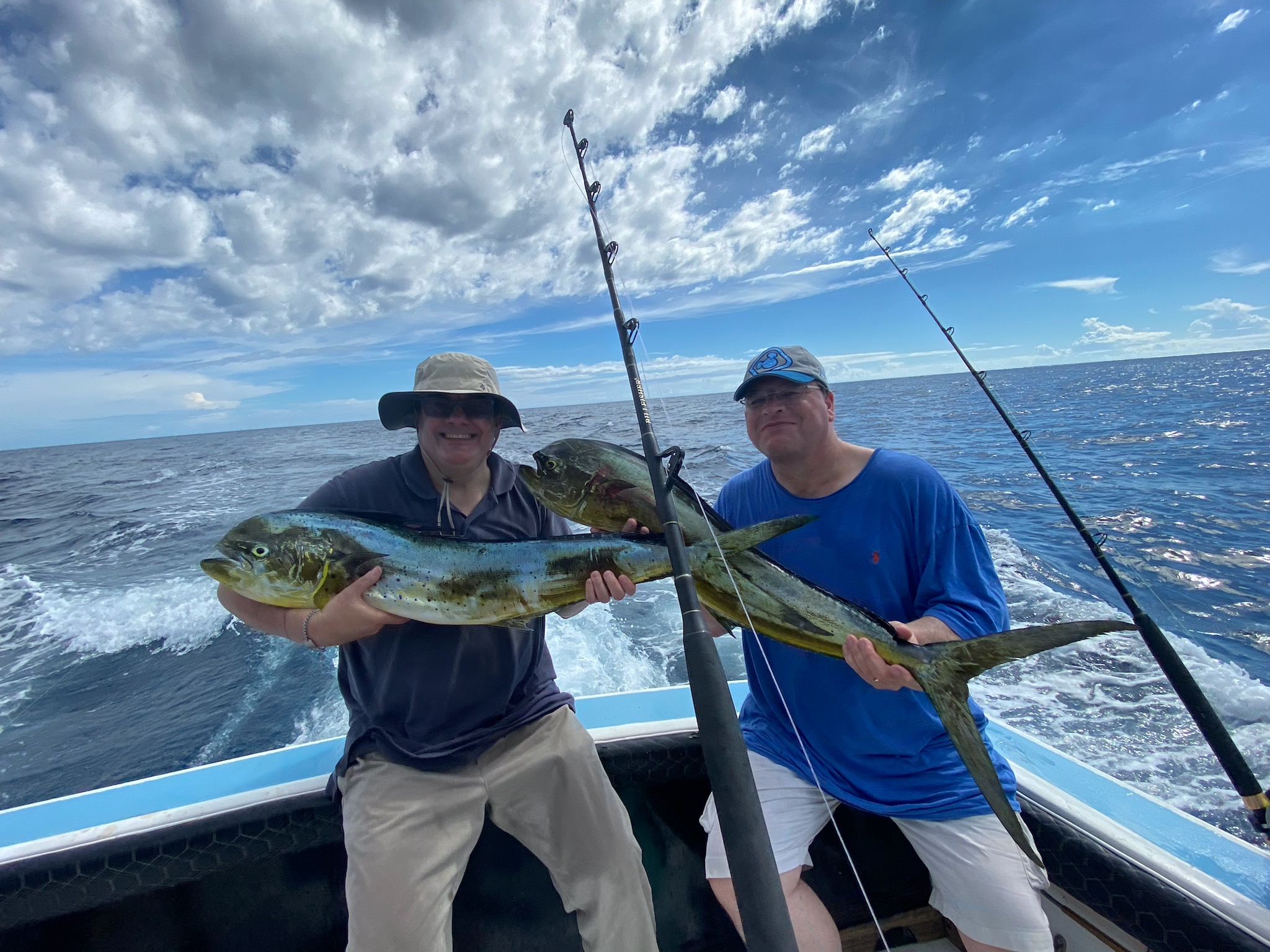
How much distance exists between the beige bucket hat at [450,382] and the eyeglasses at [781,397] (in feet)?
3.04

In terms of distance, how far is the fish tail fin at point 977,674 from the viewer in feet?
4.88

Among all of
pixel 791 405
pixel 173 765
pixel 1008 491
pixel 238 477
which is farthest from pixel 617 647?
pixel 238 477

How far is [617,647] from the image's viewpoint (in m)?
5.90

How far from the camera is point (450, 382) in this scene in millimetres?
2080

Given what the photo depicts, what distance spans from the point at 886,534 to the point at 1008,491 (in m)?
11.3

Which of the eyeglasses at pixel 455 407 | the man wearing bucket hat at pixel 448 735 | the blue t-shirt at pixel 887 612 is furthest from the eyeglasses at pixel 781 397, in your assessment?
the eyeglasses at pixel 455 407

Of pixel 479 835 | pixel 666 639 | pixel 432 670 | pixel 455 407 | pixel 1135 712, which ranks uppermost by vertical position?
pixel 455 407

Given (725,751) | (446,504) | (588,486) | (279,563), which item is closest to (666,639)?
(446,504)

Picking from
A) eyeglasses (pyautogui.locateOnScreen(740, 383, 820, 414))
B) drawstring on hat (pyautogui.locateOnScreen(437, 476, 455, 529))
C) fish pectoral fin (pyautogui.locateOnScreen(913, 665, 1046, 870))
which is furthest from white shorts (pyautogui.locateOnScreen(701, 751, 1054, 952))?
drawstring on hat (pyautogui.locateOnScreen(437, 476, 455, 529))

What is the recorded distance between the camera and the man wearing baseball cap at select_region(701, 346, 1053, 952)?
5.83ft

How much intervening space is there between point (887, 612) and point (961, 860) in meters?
0.75

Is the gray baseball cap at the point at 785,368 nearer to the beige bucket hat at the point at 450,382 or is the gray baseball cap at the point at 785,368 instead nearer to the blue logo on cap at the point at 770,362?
the blue logo on cap at the point at 770,362

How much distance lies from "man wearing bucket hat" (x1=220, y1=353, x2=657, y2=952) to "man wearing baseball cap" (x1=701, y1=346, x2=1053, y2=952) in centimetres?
44

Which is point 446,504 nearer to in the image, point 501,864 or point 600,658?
point 501,864
